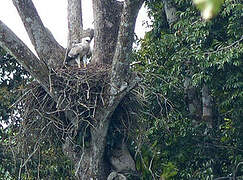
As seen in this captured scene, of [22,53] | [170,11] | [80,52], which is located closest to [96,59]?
[80,52]

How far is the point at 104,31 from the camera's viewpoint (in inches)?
246

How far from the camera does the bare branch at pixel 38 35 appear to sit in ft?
19.5

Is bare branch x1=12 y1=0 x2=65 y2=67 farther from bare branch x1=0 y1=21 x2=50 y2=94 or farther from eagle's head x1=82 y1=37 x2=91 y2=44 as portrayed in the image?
bare branch x1=0 y1=21 x2=50 y2=94

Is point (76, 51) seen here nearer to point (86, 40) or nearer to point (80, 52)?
point (80, 52)

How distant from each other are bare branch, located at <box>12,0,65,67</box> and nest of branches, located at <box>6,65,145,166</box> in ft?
1.72

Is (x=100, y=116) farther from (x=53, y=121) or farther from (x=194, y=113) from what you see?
(x=194, y=113)

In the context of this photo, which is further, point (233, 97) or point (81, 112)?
point (233, 97)

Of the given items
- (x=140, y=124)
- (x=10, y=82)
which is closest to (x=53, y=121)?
(x=140, y=124)

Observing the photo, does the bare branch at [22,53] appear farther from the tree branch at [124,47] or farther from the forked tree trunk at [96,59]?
the tree branch at [124,47]

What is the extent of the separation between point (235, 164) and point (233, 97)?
100 cm

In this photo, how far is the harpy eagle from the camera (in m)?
6.25

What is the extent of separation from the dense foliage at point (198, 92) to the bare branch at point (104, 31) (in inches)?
23.2

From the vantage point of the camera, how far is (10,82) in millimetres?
7688

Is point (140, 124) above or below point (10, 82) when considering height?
below
